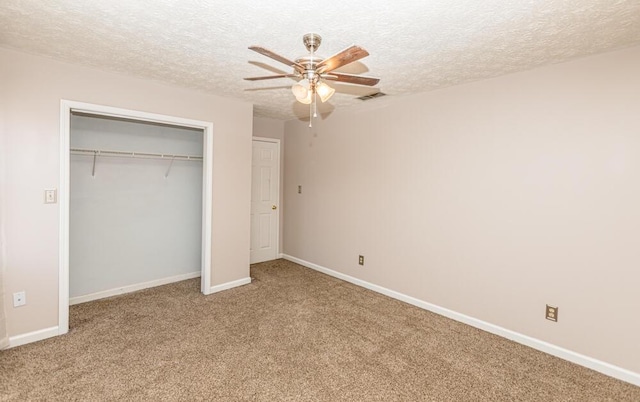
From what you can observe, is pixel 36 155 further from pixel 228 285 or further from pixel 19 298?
pixel 228 285

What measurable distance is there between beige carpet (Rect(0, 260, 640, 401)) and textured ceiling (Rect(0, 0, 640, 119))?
7.43 feet

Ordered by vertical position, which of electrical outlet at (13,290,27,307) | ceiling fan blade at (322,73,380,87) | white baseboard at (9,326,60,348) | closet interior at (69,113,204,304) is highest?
ceiling fan blade at (322,73,380,87)

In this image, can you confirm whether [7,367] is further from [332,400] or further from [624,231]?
[624,231]

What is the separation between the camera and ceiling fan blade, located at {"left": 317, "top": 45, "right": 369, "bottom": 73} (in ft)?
5.47

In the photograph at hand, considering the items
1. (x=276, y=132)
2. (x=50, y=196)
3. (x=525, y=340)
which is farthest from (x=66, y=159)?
(x=525, y=340)

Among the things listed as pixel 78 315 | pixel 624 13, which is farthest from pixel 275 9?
pixel 78 315

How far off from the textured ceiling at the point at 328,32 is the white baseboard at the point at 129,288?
8.13 ft

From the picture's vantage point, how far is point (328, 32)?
2.12m

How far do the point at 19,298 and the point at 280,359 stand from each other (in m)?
2.25

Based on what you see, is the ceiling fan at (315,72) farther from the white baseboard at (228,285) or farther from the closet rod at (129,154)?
the white baseboard at (228,285)

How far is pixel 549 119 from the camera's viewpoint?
269cm

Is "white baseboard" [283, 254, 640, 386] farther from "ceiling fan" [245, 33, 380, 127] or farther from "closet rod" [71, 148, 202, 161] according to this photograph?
"closet rod" [71, 148, 202, 161]

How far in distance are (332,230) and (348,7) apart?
3.30 meters

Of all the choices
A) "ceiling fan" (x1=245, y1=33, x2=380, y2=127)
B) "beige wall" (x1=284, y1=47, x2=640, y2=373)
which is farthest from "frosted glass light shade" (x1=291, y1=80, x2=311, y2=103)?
"beige wall" (x1=284, y1=47, x2=640, y2=373)
